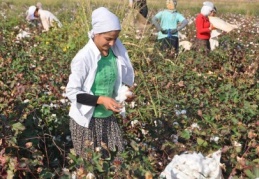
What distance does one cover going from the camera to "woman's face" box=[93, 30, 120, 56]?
3.10m

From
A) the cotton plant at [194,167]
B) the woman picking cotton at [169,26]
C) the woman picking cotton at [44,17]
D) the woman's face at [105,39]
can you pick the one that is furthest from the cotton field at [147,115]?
the woman picking cotton at [44,17]

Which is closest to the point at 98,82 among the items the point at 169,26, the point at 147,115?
the point at 147,115

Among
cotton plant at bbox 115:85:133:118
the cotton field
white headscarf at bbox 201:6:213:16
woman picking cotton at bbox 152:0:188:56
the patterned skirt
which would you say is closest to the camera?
the cotton field

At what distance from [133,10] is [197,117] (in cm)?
330

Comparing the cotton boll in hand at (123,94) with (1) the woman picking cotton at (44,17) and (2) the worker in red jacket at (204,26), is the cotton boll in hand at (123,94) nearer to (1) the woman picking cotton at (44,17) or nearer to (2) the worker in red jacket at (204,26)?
(2) the worker in red jacket at (204,26)

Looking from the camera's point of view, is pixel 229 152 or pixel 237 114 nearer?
pixel 229 152

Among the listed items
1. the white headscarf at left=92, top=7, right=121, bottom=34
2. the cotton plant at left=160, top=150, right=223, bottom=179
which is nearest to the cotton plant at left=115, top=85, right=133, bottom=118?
the white headscarf at left=92, top=7, right=121, bottom=34

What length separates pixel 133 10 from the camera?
276 inches

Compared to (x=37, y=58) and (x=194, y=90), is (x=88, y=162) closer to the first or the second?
(x=194, y=90)

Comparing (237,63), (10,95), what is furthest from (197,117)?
(237,63)

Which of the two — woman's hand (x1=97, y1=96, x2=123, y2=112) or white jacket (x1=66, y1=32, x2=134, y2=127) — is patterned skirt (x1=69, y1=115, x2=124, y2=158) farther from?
woman's hand (x1=97, y1=96, x2=123, y2=112)

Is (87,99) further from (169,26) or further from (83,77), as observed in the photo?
(169,26)

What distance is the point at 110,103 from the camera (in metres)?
2.94

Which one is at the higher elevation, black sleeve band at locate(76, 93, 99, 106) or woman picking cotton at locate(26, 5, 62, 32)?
black sleeve band at locate(76, 93, 99, 106)
